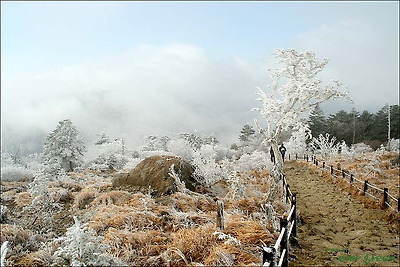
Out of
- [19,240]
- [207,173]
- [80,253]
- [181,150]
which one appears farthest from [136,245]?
[181,150]

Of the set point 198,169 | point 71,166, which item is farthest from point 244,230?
point 71,166

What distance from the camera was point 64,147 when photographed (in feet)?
110

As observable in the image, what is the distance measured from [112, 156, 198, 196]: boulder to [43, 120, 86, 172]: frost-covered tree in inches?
941

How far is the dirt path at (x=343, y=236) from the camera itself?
633 cm

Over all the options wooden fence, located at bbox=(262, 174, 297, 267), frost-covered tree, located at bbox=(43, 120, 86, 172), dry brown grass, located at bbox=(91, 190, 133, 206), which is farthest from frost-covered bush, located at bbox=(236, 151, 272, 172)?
frost-covered tree, located at bbox=(43, 120, 86, 172)

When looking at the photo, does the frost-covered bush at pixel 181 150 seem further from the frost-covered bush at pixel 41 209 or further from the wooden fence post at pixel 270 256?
the wooden fence post at pixel 270 256

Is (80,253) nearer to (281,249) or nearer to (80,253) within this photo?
(80,253)

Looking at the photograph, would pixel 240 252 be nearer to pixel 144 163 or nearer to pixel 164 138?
pixel 144 163

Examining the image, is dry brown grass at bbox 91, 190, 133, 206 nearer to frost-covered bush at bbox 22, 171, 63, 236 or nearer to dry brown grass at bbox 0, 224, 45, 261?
frost-covered bush at bbox 22, 171, 63, 236

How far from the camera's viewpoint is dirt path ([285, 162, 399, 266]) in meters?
6.33

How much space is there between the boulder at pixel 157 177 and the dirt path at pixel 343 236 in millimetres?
5293

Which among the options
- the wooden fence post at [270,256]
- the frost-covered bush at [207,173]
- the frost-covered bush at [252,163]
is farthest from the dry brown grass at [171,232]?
the frost-covered bush at [252,163]

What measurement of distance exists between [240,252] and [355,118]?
6123cm

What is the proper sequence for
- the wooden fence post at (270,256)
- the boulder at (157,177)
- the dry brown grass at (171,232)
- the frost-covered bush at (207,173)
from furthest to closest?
the frost-covered bush at (207,173) < the boulder at (157,177) < the dry brown grass at (171,232) < the wooden fence post at (270,256)
